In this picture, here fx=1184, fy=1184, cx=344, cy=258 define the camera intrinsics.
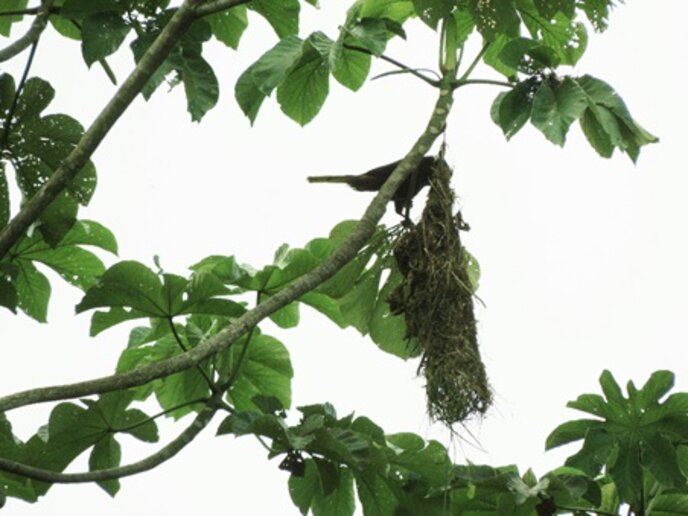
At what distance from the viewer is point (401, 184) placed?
3.60 m

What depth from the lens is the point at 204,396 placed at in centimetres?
374

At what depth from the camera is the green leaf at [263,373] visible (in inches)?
145

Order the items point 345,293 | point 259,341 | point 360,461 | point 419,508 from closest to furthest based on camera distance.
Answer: point 360,461, point 419,508, point 259,341, point 345,293

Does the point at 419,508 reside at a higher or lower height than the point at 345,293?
lower

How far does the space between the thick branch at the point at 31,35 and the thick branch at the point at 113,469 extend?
1.08 meters

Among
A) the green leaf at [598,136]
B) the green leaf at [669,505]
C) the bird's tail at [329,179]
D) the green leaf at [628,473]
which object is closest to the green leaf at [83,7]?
the bird's tail at [329,179]

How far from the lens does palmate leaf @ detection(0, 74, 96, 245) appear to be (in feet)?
10.9

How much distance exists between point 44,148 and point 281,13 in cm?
85

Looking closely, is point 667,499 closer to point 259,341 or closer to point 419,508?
point 419,508

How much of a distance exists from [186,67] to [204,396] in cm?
103

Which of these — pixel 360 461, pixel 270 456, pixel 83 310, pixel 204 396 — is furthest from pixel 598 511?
pixel 83 310

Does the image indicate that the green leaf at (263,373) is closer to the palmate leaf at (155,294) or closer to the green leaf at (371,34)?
the palmate leaf at (155,294)

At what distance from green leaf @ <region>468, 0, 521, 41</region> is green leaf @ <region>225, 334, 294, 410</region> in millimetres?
1146

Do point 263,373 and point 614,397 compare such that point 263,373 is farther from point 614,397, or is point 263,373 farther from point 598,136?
point 598,136
